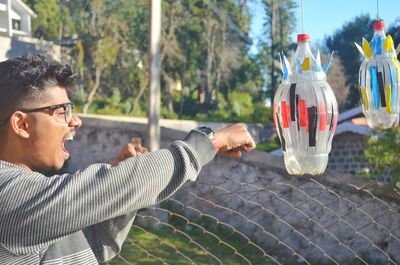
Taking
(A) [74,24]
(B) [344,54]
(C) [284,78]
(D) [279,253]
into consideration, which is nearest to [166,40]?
(A) [74,24]

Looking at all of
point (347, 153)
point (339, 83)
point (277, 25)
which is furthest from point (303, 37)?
point (277, 25)

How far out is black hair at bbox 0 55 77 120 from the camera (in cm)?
129

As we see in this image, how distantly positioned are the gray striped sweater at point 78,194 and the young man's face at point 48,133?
9 cm

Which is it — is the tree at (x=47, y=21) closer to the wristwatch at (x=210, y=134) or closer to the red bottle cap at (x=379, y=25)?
the red bottle cap at (x=379, y=25)

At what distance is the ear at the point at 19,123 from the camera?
1.29m

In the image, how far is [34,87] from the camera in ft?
4.30

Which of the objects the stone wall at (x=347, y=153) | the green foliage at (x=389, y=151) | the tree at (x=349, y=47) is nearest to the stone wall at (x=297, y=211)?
the green foliage at (x=389, y=151)

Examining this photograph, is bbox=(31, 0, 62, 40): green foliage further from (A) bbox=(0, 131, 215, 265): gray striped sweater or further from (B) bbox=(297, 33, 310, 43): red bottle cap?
(A) bbox=(0, 131, 215, 265): gray striped sweater

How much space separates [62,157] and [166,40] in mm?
19411

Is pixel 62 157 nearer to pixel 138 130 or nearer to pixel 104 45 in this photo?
pixel 138 130

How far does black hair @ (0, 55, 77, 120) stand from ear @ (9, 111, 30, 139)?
1 cm

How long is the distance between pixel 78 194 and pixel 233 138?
1.36 feet

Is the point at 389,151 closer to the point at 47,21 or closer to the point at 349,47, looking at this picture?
the point at 349,47

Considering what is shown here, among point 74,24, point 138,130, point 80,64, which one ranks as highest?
point 74,24
